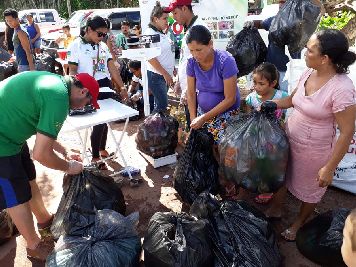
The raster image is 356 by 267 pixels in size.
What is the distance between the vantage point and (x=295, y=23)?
310 cm

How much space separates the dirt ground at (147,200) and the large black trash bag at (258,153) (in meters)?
0.57

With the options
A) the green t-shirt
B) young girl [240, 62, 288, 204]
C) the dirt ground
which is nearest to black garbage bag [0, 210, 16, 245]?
the dirt ground

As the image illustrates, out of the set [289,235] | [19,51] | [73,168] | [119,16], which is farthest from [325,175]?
[119,16]

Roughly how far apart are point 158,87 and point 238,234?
250cm

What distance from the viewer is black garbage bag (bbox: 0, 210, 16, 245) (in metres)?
2.57

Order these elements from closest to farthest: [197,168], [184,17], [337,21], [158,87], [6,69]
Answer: [197,168], [184,17], [158,87], [6,69], [337,21]

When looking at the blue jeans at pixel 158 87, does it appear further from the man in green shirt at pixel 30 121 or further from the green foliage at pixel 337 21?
the green foliage at pixel 337 21

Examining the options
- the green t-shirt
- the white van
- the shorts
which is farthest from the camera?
the white van

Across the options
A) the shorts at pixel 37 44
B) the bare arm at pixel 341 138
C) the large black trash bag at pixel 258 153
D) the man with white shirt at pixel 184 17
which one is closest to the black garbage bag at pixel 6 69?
the shorts at pixel 37 44

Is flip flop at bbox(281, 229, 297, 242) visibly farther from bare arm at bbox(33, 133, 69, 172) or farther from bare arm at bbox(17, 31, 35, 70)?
bare arm at bbox(17, 31, 35, 70)

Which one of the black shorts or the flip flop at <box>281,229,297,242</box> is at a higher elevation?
the black shorts

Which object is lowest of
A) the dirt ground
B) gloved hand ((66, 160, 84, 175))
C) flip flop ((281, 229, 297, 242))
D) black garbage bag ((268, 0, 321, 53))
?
the dirt ground

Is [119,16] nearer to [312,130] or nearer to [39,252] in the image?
[39,252]

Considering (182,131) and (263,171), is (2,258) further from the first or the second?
(182,131)
